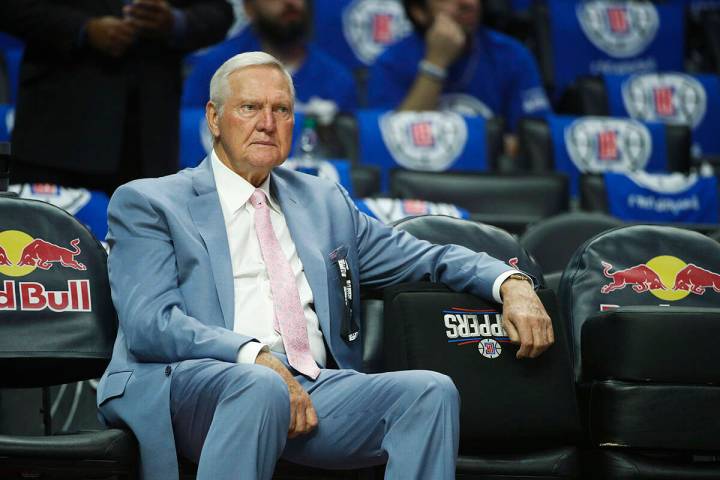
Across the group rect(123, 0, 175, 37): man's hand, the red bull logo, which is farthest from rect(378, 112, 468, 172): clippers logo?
the red bull logo

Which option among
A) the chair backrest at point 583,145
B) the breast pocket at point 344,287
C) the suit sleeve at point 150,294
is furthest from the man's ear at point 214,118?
the chair backrest at point 583,145

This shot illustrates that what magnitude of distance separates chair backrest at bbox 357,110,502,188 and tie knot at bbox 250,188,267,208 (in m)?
2.45

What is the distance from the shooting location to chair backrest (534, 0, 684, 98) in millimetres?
7219

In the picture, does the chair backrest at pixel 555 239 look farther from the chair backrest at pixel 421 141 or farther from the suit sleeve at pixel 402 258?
the chair backrest at pixel 421 141

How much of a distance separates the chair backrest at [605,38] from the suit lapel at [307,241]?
419 cm

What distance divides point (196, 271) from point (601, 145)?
11.0ft

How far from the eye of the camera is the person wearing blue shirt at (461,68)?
21.1 feet

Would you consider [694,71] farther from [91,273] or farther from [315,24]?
[91,273]

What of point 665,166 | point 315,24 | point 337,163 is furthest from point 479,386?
point 315,24

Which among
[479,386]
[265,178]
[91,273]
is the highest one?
[265,178]

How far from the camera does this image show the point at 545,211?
16.8 ft

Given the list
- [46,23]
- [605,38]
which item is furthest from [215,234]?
[605,38]

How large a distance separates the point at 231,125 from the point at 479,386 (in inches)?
37.8

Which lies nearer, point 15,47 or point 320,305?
point 320,305
